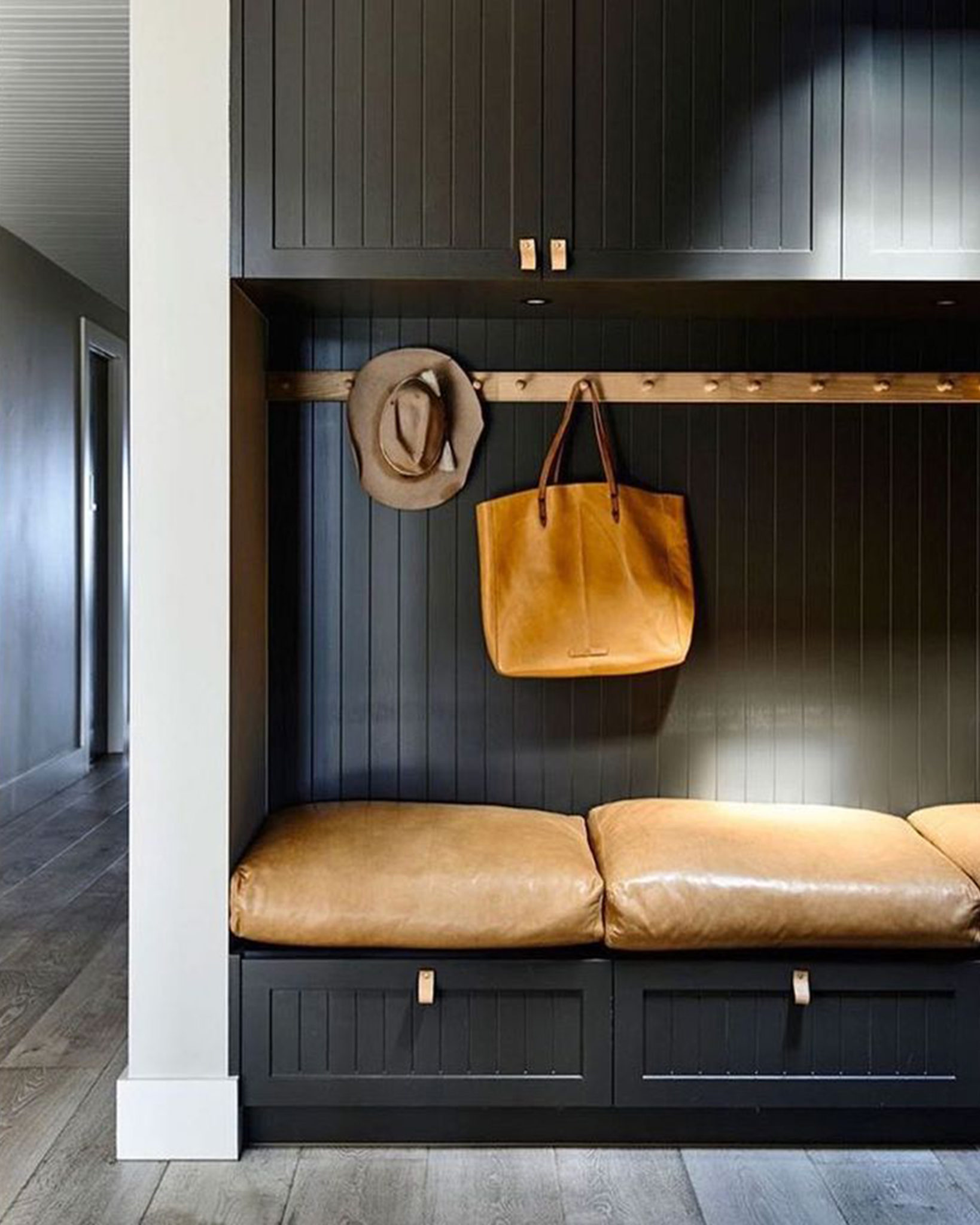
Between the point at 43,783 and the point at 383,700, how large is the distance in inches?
140

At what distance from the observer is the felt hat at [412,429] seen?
2926 mm

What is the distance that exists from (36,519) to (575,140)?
13.8ft

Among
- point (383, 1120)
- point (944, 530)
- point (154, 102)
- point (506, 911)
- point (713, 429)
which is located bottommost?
point (383, 1120)

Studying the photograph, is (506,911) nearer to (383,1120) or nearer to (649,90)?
(383,1120)

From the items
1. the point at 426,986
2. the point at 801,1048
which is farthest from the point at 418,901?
the point at 801,1048

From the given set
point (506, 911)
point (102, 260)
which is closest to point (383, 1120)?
point (506, 911)

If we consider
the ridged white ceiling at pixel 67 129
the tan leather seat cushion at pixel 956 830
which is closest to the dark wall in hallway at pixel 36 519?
the ridged white ceiling at pixel 67 129

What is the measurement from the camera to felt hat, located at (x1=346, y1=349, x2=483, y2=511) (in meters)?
2.93

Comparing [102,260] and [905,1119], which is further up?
[102,260]

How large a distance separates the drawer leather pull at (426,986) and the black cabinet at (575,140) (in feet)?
4.27

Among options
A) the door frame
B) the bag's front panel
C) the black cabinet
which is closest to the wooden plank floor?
the bag's front panel

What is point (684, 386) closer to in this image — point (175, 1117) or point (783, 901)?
point (783, 901)

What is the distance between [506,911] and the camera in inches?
97.7

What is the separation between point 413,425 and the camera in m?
2.91
